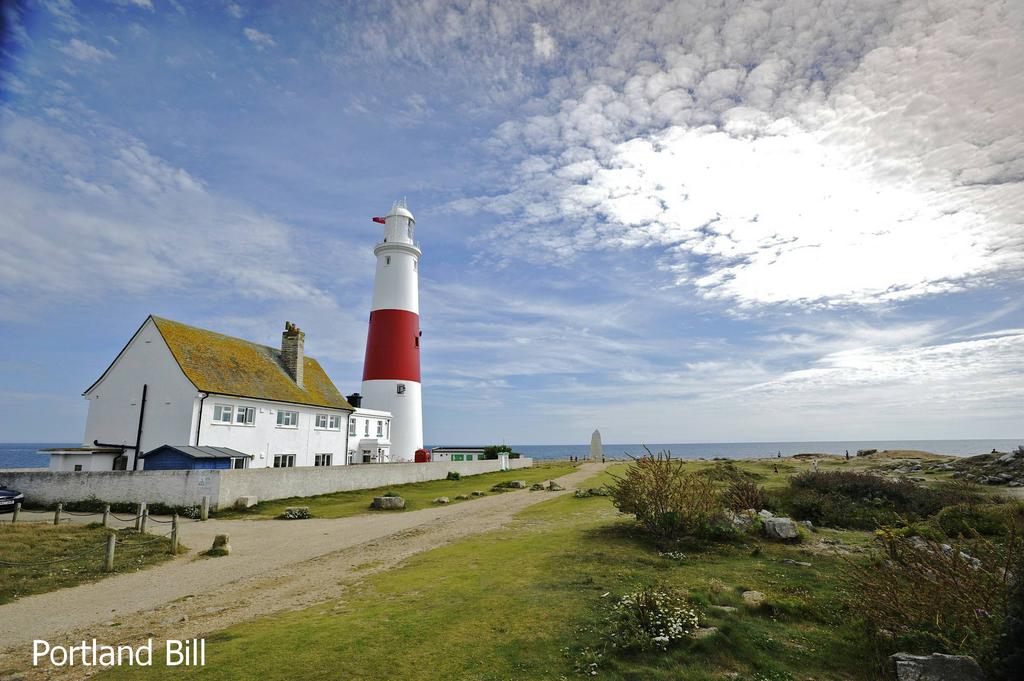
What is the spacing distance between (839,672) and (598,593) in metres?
4.62

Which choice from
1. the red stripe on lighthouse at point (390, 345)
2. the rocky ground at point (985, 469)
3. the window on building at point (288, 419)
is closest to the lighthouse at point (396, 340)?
the red stripe on lighthouse at point (390, 345)

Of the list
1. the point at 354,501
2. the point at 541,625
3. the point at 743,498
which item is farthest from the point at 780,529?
the point at 354,501

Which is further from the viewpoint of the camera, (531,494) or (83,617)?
(531,494)

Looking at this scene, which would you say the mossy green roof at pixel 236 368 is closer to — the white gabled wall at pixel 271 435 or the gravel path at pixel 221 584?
the white gabled wall at pixel 271 435

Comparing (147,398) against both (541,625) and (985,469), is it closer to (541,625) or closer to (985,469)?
(541,625)

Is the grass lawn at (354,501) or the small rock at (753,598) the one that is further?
the grass lawn at (354,501)

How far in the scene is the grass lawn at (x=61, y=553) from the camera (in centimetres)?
1311

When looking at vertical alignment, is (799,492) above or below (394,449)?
below

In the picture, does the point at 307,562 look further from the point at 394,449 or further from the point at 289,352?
the point at 394,449

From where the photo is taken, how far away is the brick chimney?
41156 millimetres

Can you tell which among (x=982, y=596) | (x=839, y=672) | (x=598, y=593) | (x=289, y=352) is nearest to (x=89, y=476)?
(x=289, y=352)

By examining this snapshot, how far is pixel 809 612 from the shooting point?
32.2 feet

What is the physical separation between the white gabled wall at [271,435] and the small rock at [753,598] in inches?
1175

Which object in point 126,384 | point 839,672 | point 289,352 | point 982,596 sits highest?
point 289,352
